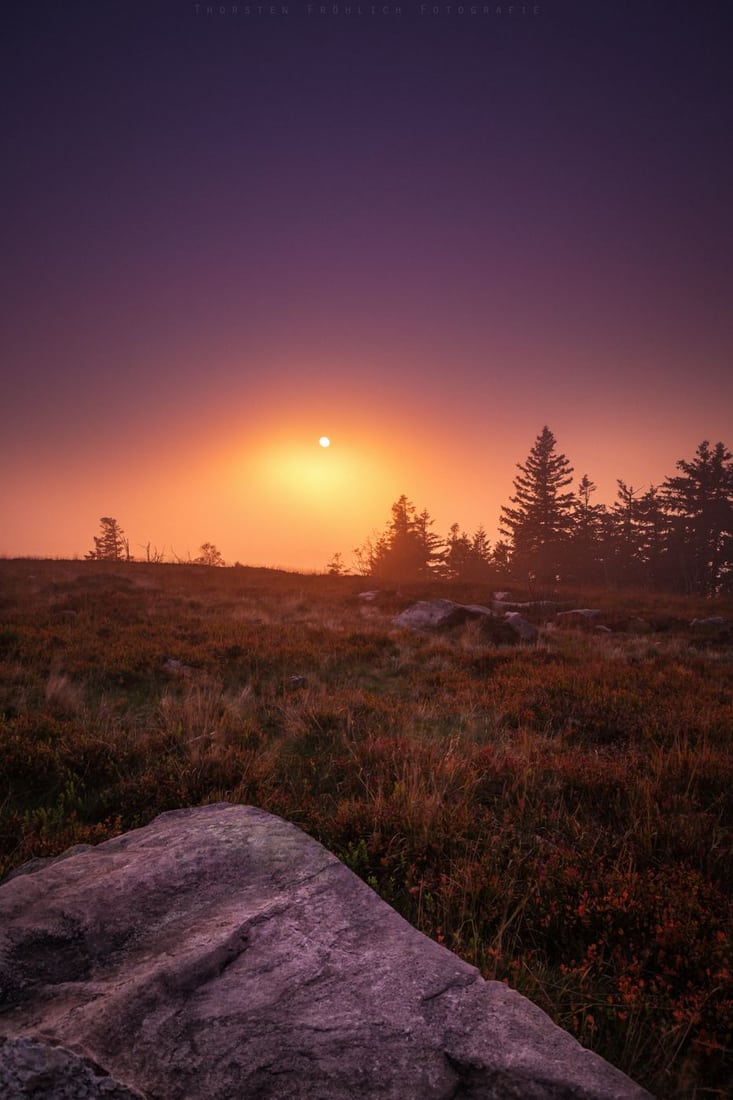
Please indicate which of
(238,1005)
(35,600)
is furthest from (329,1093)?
(35,600)

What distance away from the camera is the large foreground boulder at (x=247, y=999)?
137 cm

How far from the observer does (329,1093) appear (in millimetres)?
1349

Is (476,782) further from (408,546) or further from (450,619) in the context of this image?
(408,546)

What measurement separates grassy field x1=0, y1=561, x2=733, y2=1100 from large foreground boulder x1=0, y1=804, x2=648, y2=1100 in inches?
34.4

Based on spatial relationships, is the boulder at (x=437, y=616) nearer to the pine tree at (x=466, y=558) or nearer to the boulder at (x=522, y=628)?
the boulder at (x=522, y=628)

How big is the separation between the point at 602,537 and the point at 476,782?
5095 centimetres

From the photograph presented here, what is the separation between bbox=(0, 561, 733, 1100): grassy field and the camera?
2516 mm

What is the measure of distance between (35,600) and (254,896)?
17229 mm

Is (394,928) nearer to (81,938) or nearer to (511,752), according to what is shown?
(81,938)

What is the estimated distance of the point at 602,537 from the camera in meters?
49.6

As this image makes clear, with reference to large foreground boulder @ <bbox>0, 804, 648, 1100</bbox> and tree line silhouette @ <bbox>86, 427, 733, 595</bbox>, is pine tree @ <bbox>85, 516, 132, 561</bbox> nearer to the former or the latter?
tree line silhouette @ <bbox>86, 427, 733, 595</bbox>

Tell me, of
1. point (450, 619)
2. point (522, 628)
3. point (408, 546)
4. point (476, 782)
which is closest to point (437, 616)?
point (450, 619)

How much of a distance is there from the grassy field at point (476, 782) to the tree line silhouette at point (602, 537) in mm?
33816

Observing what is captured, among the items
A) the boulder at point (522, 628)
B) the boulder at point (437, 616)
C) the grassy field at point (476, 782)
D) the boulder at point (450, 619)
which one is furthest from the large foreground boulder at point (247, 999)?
the boulder at point (437, 616)
